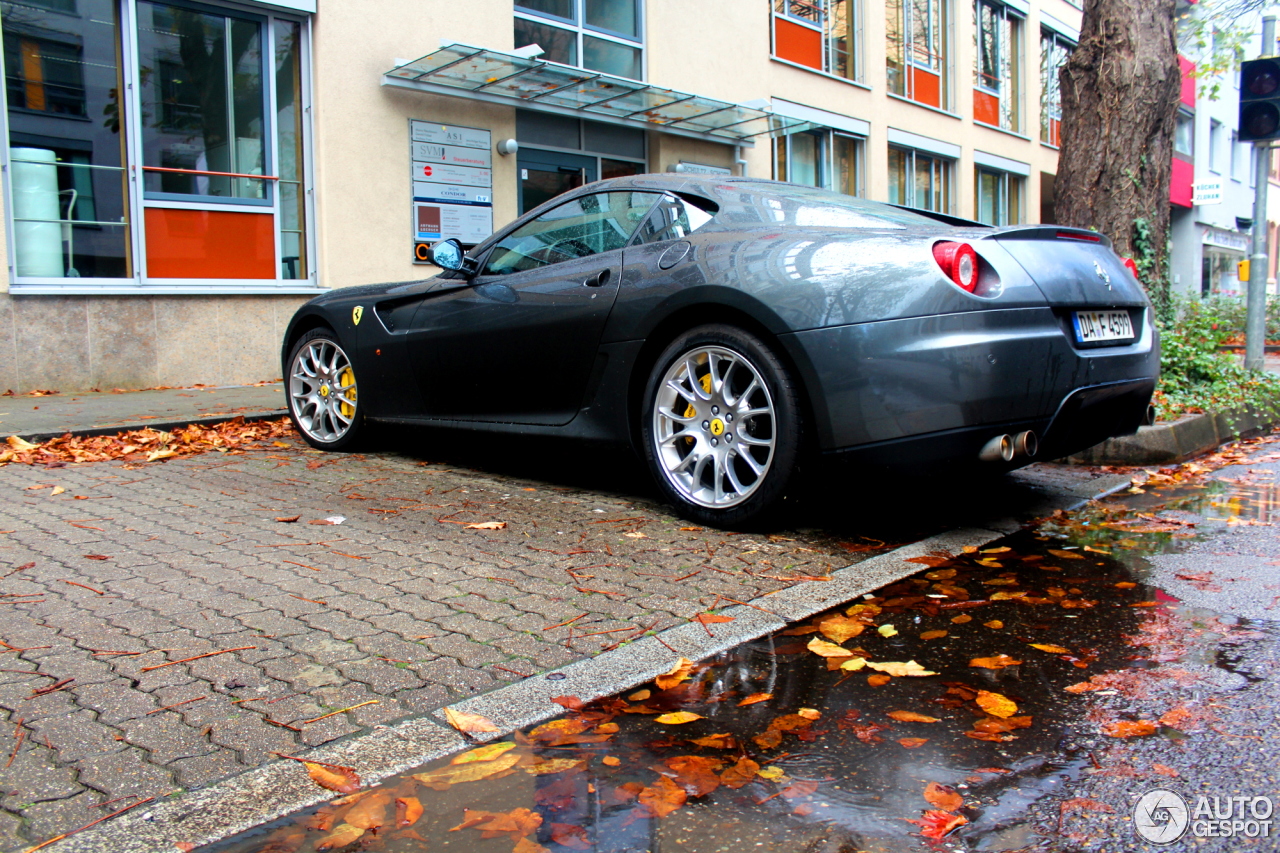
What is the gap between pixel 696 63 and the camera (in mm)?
15500

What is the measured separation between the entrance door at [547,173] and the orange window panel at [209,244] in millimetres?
3319

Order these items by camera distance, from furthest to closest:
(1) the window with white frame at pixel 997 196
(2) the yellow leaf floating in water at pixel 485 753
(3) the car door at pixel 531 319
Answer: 1. (1) the window with white frame at pixel 997 196
2. (3) the car door at pixel 531 319
3. (2) the yellow leaf floating in water at pixel 485 753

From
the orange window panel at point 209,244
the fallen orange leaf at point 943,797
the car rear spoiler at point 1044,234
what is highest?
the orange window panel at point 209,244

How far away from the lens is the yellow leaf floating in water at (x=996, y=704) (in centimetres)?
235

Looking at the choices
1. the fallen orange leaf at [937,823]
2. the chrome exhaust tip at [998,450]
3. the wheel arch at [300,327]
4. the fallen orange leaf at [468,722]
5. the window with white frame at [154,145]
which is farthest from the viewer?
the window with white frame at [154,145]

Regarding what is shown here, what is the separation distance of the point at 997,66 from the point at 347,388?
21794 mm

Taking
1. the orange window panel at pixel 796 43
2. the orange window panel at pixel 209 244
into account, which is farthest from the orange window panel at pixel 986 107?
the orange window panel at pixel 209 244

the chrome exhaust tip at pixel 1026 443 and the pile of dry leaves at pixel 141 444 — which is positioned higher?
the chrome exhaust tip at pixel 1026 443

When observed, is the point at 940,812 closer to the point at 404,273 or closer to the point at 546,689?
the point at 546,689

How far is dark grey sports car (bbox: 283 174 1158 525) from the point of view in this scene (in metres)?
3.62

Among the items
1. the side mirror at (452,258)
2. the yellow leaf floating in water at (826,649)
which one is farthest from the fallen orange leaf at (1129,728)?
the side mirror at (452,258)

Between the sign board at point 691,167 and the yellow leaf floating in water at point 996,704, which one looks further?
the sign board at point 691,167

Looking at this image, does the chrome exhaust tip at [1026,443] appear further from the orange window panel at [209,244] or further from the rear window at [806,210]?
the orange window panel at [209,244]

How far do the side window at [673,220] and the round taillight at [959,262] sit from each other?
1.08 m
